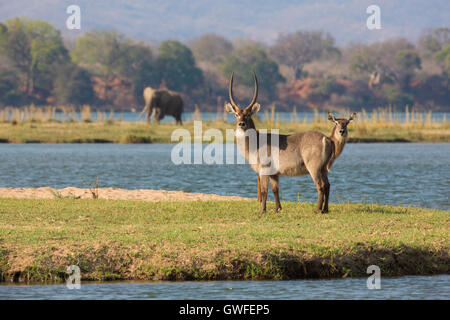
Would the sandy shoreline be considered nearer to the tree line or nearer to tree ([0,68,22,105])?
tree ([0,68,22,105])

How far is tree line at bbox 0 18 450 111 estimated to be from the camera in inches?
3556

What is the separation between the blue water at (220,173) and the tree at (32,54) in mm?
54872

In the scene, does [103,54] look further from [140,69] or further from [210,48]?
[210,48]

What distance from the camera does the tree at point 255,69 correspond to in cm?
9788

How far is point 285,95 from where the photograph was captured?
4001 inches

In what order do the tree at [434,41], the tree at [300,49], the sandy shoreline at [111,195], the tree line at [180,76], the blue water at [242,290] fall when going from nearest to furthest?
1. the blue water at [242,290]
2. the sandy shoreline at [111,195]
3. the tree line at [180,76]
4. the tree at [300,49]
5. the tree at [434,41]

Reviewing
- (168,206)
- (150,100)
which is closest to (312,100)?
(150,100)

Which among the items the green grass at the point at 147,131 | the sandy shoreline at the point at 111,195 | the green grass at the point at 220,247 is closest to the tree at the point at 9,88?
the green grass at the point at 147,131

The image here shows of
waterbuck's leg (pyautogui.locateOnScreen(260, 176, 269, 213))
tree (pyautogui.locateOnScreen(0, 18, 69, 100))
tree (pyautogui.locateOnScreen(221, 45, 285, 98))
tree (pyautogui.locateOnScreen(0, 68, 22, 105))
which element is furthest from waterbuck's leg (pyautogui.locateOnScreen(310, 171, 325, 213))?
tree (pyautogui.locateOnScreen(221, 45, 285, 98))

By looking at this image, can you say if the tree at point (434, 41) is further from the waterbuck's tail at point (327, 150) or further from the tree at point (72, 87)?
the waterbuck's tail at point (327, 150)

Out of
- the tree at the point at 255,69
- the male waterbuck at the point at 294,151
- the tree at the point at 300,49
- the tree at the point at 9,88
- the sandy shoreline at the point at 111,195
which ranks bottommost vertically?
the sandy shoreline at the point at 111,195

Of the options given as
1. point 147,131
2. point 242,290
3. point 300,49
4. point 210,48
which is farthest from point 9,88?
point 242,290

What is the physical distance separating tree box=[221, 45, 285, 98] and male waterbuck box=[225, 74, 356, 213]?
82.3m
